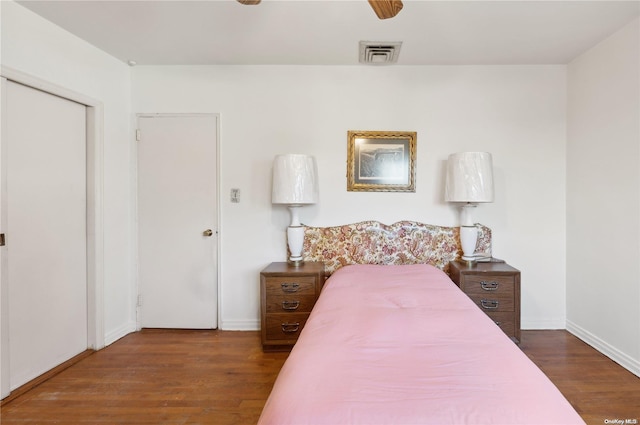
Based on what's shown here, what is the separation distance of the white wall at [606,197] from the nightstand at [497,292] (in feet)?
2.17

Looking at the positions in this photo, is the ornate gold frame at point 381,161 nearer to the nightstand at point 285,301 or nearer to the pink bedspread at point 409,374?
Answer: the nightstand at point 285,301

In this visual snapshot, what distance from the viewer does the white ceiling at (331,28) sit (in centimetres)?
192

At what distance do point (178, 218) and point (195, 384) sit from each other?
1.42 m

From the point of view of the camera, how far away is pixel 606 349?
2275 millimetres

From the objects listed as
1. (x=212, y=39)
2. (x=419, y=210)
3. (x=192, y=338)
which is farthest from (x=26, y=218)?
(x=419, y=210)

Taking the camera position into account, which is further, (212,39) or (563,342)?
(563,342)

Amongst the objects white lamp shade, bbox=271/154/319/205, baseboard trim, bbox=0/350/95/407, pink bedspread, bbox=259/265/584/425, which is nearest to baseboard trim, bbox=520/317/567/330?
pink bedspread, bbox=259/265/584/425

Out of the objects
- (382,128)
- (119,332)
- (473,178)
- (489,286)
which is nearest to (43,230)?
(119,332)

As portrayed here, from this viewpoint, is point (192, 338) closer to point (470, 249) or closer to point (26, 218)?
point (26, 218)

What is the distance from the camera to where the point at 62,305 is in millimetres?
2217

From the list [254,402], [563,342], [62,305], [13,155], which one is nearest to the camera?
[254,402]

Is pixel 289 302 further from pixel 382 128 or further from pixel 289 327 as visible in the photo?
pixel 382 128

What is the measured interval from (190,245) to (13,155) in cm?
132

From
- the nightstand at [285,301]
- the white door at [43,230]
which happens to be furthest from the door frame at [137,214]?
the nightstand at [285,301]
